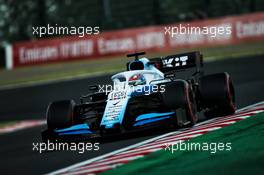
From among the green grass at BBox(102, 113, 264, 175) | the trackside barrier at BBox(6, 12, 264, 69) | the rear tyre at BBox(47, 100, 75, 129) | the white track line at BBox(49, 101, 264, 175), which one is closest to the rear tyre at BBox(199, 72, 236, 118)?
the white track line at BBox(49, 101, 264, 175)

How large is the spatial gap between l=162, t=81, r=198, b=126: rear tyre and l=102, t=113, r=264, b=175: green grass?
1.22 feet

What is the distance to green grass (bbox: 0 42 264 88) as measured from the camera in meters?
26.0

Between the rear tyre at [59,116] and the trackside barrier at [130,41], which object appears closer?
the rear tyre at [59,116]

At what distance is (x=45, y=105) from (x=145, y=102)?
8460 millimetres

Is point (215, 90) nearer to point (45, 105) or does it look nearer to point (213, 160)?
point (213, 160)

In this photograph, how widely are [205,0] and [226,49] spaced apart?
11467 millimetres

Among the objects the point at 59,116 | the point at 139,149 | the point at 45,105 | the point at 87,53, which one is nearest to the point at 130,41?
the point at 87,53

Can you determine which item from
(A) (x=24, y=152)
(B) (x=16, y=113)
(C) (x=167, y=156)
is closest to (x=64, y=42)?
(B) (x=16, y=113)

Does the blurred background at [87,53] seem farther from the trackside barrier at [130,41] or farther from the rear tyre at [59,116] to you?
the rear tyre at [59,116]

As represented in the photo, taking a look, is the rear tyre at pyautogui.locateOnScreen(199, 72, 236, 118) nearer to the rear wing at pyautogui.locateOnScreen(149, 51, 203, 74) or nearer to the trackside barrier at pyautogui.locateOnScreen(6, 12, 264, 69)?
the rear wing at pyautogui.locateOnScreen(149, 51, 203, 74)

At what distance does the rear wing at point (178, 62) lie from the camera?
32.3ft

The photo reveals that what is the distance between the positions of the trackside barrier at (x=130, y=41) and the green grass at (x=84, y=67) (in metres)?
0.47

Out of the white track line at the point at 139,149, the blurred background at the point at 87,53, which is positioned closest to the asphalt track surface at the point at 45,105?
the blurred background at the point at 87,53

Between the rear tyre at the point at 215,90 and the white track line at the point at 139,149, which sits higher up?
the rear tyre at the point at 215,90
